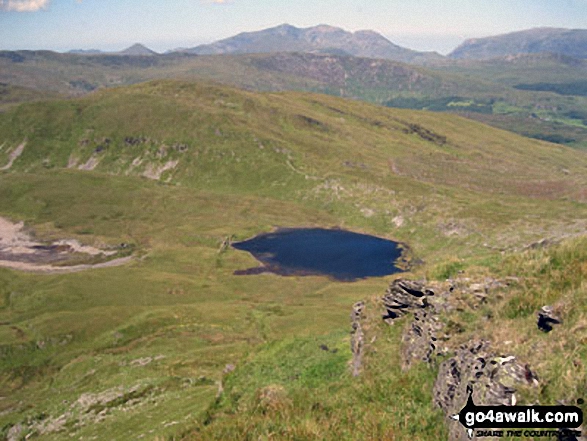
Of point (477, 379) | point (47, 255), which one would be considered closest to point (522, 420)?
point (477, 379)

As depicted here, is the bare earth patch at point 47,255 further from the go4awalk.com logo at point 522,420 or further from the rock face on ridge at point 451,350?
the go4awalk.com logo at point 522,420

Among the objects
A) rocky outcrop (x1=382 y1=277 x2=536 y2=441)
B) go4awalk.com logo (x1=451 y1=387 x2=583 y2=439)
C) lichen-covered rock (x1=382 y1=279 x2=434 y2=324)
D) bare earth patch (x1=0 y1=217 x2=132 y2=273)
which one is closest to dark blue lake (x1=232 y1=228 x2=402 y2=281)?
bare earth patch (x1=0 y1=217 x2=132 y2=273)

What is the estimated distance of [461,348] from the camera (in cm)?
2500

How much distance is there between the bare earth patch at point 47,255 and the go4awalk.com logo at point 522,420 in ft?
553

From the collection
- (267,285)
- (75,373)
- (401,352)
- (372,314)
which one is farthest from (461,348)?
(267,285)

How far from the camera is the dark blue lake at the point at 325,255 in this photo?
160 metres

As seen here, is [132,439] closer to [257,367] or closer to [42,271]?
[257,367]

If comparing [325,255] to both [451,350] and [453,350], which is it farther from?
[453,350]

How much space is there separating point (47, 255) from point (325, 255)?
116 m

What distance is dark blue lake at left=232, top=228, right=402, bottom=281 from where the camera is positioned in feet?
525

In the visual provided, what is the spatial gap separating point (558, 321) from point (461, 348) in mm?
5170

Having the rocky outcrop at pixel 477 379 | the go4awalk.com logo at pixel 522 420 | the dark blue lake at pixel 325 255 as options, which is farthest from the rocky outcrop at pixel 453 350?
the dark blue lake at pixel 325 255

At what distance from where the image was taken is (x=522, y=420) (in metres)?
17.1

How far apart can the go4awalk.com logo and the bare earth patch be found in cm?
16864
